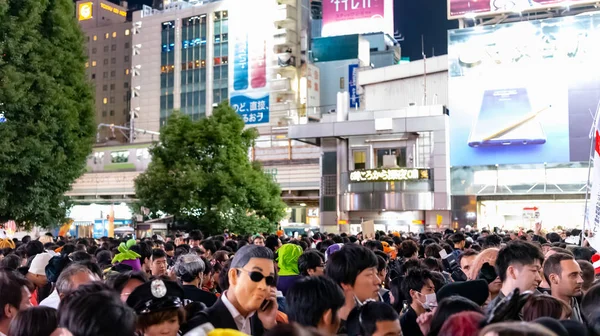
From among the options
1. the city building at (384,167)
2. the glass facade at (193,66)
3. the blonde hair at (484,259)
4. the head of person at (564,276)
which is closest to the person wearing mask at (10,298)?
the blonde hair at (484,259)

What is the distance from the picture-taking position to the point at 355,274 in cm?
509

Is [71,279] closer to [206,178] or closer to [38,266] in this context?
[38,266]

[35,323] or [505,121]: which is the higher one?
[505,121]

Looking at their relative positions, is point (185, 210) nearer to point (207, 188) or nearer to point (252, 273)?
point (207, 188)

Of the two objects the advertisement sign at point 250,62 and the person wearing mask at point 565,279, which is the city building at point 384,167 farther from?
the person wearing mask at point 565,279

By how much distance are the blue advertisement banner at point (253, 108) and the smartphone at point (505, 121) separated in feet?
106

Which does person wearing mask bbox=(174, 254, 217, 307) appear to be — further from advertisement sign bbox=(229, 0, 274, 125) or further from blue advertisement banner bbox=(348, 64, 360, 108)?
advertisement sign bbox=(229, 0, 274, 125)

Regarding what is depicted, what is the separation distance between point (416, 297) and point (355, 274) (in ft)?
3.22

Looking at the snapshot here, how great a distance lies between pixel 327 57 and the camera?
234 feet

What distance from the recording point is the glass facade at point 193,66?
80188mm

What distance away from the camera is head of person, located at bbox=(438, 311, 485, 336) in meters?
3.43

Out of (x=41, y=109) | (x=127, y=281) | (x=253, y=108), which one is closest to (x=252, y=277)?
(x=127, y=281)

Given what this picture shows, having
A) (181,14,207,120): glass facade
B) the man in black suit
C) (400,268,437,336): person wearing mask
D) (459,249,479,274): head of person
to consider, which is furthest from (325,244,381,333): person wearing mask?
(181,14,207,120): glass facade

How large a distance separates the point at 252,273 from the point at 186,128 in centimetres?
2490
